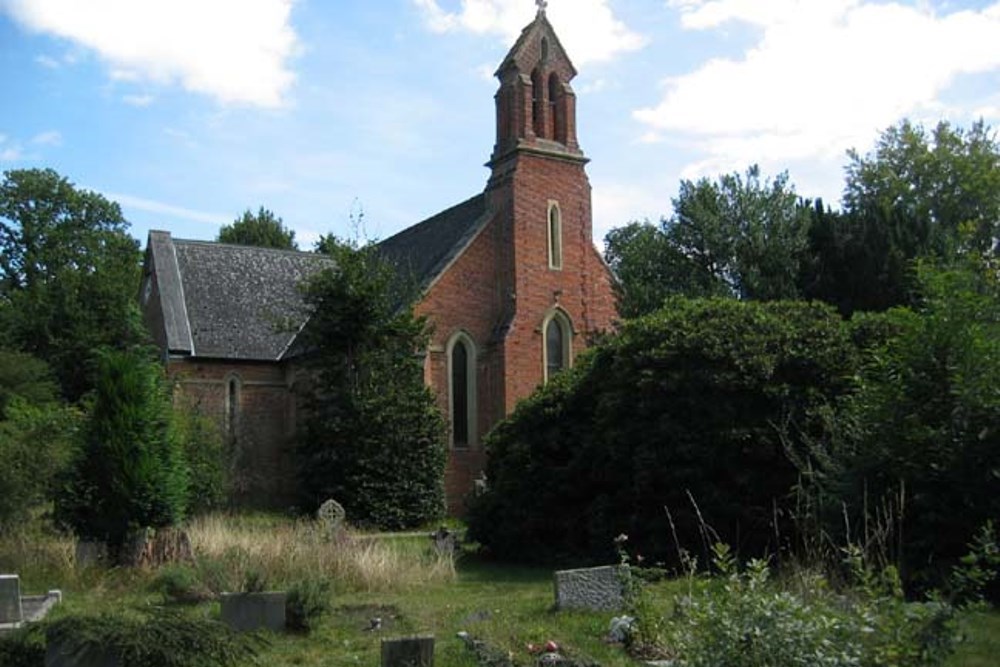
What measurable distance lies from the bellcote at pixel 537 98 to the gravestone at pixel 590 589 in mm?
21348

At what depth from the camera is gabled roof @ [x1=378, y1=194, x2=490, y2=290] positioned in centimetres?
3162

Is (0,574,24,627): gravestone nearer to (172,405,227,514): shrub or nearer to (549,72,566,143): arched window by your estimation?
(172,405,227,514): shrub

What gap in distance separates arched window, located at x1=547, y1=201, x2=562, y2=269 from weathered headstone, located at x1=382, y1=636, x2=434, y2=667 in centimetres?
2467

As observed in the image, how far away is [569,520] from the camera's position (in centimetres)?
1875

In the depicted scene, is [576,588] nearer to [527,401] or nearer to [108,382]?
[527,401]

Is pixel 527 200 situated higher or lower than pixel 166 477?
higher

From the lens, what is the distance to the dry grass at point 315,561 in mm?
13891

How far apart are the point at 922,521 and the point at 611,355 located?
7.46 m

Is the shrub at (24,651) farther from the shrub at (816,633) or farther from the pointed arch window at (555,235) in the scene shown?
the pointed arch window at (555,235)

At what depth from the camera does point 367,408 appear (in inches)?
1067

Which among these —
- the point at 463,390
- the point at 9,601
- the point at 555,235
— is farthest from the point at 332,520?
the point at 555,235

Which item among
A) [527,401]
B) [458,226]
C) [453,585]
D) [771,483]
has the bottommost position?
[453,585]

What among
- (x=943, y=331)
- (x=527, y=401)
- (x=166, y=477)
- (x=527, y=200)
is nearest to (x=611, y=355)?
(x=527, y=401)

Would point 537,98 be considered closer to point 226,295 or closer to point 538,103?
point 538,103
